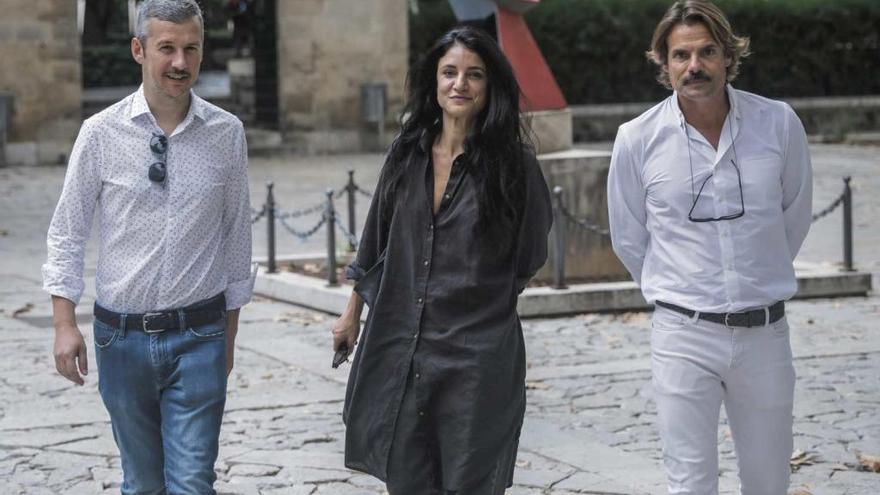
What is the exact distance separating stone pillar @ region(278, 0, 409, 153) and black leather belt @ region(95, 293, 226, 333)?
2076cm

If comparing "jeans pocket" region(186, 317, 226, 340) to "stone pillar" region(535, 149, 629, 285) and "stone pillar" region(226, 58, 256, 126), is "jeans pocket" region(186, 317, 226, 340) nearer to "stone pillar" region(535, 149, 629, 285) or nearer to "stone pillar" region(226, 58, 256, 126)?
"stone pillar" region(535, 149, 629, 285)

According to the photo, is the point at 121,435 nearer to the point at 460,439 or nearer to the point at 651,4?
the point at 460,439

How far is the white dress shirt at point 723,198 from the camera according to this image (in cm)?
480

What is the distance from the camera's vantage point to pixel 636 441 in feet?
24.6

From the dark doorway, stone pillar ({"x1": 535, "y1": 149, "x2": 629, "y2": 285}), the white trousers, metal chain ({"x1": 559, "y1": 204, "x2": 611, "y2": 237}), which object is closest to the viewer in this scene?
the white trousers

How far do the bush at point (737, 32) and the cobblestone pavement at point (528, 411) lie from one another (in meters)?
16.8

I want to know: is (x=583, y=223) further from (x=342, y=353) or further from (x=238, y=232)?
(x=342, y=353)

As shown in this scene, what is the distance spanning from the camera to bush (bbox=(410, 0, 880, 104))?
28.4 m

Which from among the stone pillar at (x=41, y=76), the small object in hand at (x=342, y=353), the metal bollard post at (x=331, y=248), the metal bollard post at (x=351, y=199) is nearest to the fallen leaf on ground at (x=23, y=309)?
the metal bollard post at (x=331, y=248)

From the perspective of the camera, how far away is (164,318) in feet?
15.4

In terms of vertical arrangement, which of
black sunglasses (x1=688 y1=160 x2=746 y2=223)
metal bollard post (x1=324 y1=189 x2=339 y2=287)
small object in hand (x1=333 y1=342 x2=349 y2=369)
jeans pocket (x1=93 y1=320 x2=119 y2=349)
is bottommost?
metal bollard post (x1=324 y1=189 x2=339 y2=287)

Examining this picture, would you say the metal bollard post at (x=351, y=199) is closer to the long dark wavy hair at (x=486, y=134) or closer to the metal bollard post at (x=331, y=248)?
the metal bollard post at (x=331, y=248)

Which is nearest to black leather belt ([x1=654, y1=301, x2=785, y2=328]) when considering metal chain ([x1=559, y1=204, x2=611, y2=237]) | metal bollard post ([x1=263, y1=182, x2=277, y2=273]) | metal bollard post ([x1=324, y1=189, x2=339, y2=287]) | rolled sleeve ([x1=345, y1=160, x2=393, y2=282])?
rolled sleeve ([x1=345, y1=160, x2=393, y2=282])

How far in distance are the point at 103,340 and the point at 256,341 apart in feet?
17.9
